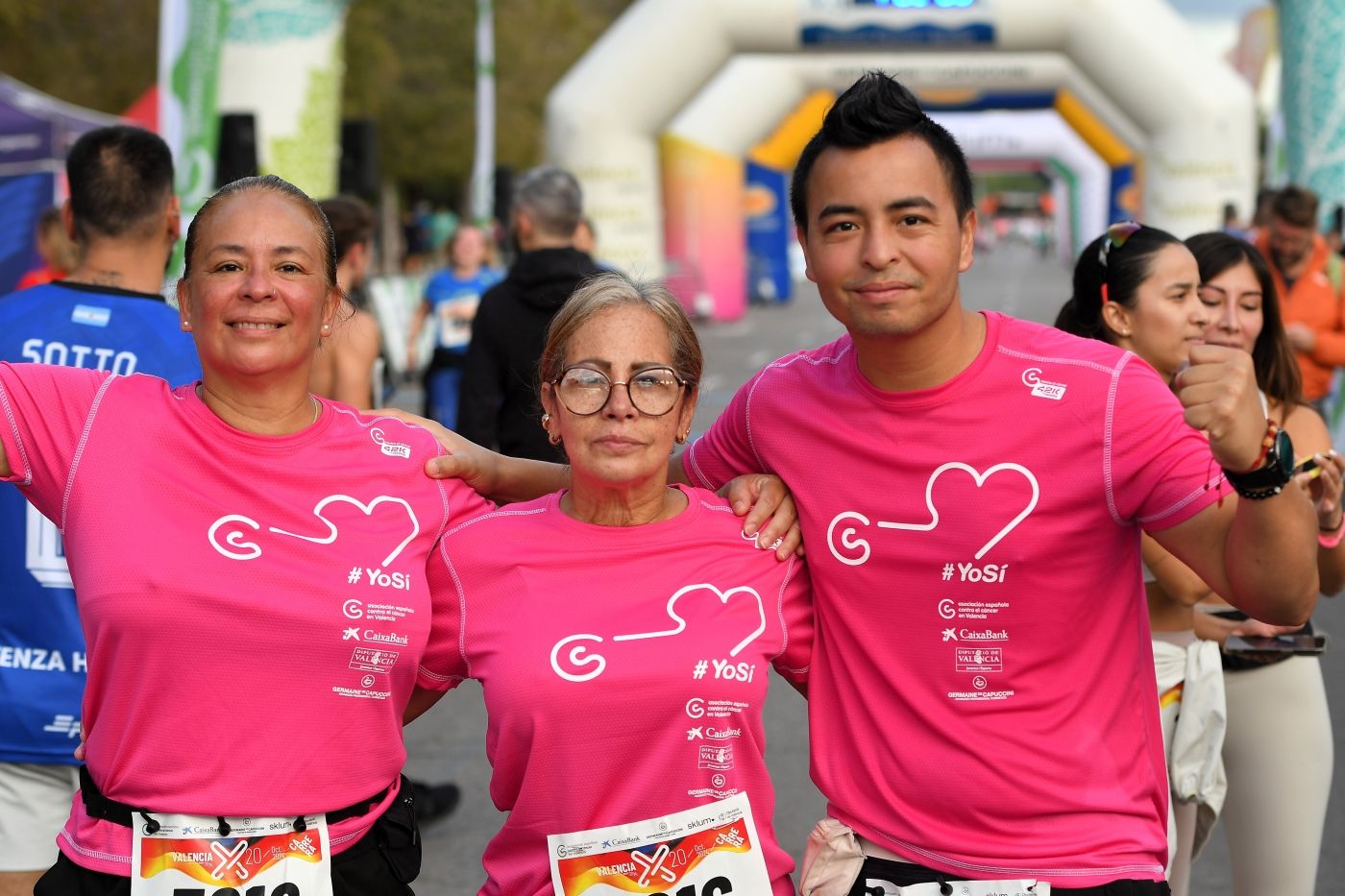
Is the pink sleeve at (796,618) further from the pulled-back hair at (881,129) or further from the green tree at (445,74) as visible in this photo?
the green tree at (445,74)

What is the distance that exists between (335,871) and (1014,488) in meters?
1.23

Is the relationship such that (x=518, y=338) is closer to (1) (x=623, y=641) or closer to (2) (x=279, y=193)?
(2) (x=279, y=193)

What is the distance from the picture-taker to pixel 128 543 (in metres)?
2.44

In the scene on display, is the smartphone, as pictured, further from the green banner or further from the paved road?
the green banner

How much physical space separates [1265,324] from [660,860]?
228 centimetres

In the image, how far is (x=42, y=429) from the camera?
8.18 feet

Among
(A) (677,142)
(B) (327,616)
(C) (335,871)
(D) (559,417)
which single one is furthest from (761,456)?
(A) (677,142)

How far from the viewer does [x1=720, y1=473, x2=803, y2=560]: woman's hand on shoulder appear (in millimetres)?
2617

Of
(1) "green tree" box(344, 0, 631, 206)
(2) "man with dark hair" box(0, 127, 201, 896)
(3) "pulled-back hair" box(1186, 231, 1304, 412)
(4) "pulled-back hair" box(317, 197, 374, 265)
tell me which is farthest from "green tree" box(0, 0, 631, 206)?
(3) "pulled-back hair" box(1186, 231, 1304, 412)

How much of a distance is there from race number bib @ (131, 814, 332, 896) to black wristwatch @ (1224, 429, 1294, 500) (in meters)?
1.49

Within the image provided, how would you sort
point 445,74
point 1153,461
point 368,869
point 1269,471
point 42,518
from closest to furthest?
point 1269,471, point 1153,461, point 368,869, point 42,518, point 445,74

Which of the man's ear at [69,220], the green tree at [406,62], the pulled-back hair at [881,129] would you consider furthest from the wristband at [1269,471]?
the green tree at [406,62]

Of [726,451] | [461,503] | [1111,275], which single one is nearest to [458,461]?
[461,503]

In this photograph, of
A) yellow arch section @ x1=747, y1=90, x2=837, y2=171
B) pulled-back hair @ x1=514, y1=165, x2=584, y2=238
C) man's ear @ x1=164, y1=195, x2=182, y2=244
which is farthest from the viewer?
yellow arch section @ x1=747, y1=90, x2=837, y2=171
